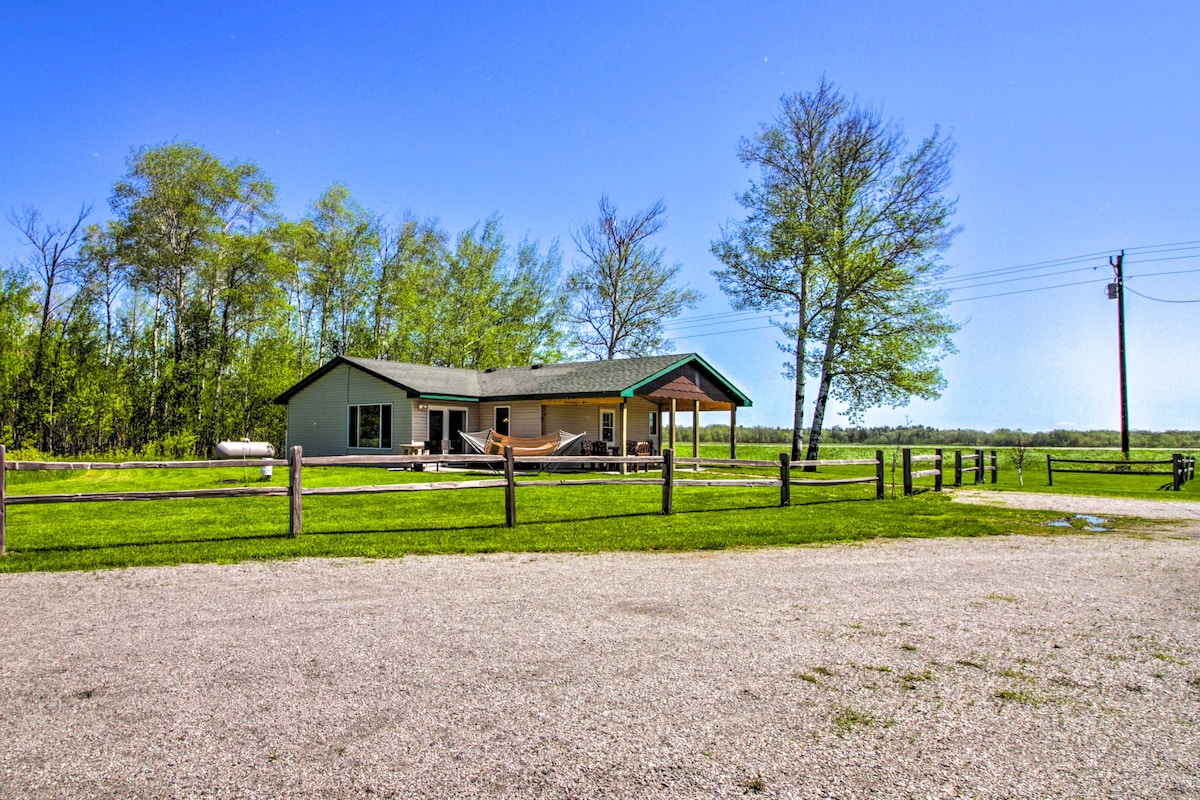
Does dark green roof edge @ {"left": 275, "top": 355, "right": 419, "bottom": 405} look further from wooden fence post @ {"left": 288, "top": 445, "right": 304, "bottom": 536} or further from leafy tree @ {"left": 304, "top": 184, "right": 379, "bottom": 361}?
wooden fence post @ {"left": 288, "top": 445, "right": 304, "bottom": 536}

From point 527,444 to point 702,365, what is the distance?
22.8 feet

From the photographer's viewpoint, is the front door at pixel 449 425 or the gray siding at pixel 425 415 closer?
the gray siding at pixel 425 415

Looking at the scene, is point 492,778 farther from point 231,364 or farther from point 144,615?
point 231,364

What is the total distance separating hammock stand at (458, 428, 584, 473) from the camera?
61.6ft

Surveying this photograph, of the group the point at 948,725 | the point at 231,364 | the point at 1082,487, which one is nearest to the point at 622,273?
the point at 231,364

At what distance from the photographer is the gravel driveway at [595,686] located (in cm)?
249

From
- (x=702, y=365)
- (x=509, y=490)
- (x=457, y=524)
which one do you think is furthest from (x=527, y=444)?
(x=509, y=490)

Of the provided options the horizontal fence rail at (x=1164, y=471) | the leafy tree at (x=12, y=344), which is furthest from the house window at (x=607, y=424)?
the leafy tree at (x=12, y=344)

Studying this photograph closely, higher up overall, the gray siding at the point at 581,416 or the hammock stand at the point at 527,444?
the gray siding at the point at 581,416

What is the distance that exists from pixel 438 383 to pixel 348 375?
309cm

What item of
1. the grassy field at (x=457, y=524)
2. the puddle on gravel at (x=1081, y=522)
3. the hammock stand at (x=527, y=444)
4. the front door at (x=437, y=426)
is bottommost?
the puddle on gravel at (x=1081, y=522)

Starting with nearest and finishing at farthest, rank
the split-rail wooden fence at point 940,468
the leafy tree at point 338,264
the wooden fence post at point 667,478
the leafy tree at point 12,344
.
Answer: the wooden fence post at point 667,478 → the split-rail wooden fence at point 940,468 → the leafy tree at point 12,344 → the leafy tree at point 338,264

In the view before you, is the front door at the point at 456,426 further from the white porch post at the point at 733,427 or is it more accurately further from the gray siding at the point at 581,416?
the white porch post at the point at 733,427

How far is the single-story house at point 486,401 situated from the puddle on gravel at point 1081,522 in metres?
11.3
